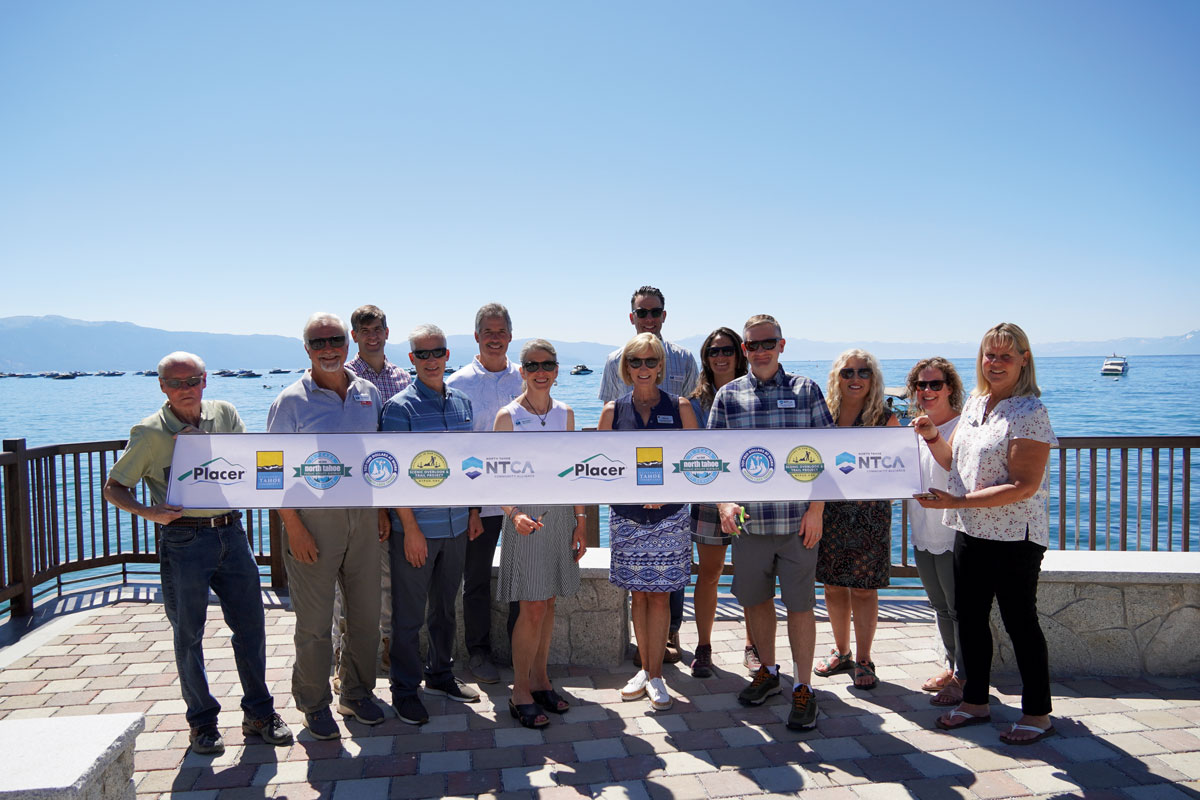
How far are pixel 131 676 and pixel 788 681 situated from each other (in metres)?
4.23

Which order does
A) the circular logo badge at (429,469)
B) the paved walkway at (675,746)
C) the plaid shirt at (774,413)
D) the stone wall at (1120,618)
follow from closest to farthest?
the paved walkway at (675,746) < the circular logo badge at (429,469) < the plaid shirt at (774,413) < the stone wall at (1120,618)

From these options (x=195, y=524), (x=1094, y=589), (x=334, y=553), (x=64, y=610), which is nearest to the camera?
(x=195, y=524)

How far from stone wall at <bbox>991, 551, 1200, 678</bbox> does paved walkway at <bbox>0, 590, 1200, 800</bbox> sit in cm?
13

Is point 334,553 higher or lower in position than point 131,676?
higher

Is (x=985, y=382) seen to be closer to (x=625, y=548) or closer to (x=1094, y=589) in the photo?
(x=1094, y=589)

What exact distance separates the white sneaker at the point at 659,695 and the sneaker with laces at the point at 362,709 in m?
1.52

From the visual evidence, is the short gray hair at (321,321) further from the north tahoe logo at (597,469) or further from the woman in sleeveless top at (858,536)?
the woman in sleeveless top at (858,536)

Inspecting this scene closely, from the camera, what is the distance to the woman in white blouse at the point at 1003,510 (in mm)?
3484

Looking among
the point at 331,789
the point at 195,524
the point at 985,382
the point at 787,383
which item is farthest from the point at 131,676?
the point at 985,382

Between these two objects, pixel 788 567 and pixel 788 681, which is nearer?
pixel 788 567

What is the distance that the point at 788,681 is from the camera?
176 inches

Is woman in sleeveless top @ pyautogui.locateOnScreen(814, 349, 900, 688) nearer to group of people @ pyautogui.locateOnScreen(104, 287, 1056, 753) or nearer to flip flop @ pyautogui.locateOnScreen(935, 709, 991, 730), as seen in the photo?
group of people @ pyautogui.locateOnScreen(104, 287, 1056, 753)

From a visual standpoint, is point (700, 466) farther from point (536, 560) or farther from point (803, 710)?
point (803, 710)

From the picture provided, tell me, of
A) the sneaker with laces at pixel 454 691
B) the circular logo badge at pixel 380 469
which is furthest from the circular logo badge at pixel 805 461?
the sneaker with laces at pixel 454 691
